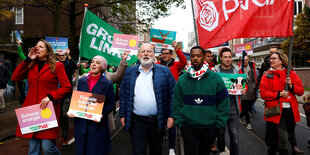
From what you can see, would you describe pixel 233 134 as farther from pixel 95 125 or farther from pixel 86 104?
pixel 86 104

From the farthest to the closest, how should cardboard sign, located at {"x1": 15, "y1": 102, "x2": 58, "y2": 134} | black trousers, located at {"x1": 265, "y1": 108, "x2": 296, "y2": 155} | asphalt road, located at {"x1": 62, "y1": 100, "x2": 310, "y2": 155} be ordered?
asphalt road, located at {"x1": 62, "y1": 100, "x2": 310, "y2": 155} → black trousers, located at {"x1": 265, "y1": 108, "x2": 296, "y2": 155} → cardboard sign, located at {"x1": 15, "y1": 102, "x2": 58, "y2": 134}

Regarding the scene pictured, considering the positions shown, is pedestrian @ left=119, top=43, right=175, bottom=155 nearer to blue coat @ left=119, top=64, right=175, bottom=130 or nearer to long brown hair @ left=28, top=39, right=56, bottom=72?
blue coat @ left=119, top=64, right=175, bottom=130

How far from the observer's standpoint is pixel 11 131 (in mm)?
6234

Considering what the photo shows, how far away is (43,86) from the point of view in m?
3.13

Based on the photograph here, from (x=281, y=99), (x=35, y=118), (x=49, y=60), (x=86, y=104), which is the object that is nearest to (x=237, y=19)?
(x=281, y=99)

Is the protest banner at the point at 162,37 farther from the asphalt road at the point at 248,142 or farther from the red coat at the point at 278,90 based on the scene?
the red coat at the point at 278,90

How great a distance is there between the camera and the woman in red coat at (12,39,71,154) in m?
3.03

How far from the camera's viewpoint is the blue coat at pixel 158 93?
3.04m

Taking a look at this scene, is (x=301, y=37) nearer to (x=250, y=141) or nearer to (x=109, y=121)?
(x=250, y=141)

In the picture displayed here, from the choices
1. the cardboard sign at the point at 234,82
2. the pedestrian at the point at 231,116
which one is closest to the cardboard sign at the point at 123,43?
the pedestrian at the point at 231,116

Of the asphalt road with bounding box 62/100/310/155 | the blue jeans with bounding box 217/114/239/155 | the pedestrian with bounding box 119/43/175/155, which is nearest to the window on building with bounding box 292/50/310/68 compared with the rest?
the asphalt road with bounding box 62/100/310/155

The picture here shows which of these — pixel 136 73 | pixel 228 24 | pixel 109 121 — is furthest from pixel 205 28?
pixel 109 121

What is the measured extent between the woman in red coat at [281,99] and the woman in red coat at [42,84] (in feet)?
11.0

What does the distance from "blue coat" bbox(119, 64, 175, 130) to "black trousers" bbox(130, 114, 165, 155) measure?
10cm
